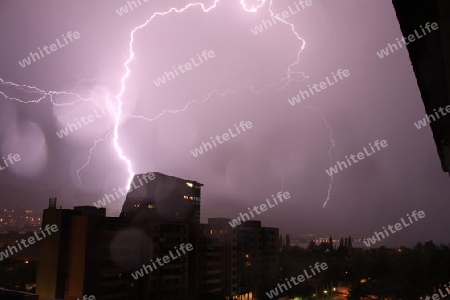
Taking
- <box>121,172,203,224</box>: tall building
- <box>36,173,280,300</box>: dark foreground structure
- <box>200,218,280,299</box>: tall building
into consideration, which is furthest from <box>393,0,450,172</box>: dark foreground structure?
<box>121,172,203,224</box>: tall building

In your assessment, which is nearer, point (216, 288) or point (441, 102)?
point (441, 102)

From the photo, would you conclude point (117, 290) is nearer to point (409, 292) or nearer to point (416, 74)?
point (409, 292)

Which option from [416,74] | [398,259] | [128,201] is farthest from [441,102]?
[128,201]

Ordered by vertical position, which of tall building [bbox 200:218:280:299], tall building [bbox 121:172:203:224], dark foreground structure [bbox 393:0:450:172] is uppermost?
tall building [bbox 121:172:203:224]

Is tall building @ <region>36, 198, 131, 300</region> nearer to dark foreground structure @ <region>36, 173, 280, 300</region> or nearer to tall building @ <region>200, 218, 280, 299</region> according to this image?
dark foreground structure @ <region>36, 173, 280, 300</region>

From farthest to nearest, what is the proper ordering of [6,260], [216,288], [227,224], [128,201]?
[128,201]
[6,260]
[227,224]
[216,288]

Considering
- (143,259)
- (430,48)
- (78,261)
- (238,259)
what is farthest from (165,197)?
(430,48)

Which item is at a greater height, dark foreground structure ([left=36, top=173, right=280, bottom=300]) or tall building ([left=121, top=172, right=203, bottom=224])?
tall building ([left=121, top=172, right=203, bottom=224])

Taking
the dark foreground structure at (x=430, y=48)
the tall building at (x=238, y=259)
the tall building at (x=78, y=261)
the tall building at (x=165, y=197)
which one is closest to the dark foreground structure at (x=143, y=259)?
the tall building at (x=78, y=261)

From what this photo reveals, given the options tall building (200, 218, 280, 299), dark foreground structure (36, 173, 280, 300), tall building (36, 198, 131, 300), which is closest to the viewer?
tall building (36, 198, 131, 300)

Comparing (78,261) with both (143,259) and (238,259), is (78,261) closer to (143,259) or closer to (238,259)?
(143,259)

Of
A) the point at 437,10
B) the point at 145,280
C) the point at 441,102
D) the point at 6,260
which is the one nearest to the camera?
the point at 437,10
